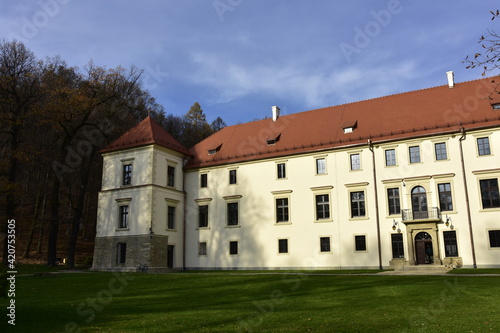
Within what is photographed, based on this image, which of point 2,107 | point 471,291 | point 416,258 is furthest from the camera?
point 2,107

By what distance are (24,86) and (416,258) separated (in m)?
29.3

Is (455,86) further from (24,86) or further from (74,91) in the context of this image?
(24,86)

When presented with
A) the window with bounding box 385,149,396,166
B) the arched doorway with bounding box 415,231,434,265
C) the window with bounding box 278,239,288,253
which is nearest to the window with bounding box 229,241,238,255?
the window with bounding box 278,239,288,253

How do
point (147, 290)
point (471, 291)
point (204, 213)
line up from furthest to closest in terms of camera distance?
1. point (204, 213)
2. point (147, 290)
3. point (471, 291)

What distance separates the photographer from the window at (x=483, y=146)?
2555cm

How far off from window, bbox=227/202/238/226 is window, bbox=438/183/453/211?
546 inches

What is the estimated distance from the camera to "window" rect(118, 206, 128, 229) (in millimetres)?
32031

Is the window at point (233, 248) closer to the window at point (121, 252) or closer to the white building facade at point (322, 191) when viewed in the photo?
the white building facade at point (322, 191)

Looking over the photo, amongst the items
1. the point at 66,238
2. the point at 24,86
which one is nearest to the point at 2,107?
the point at 24,86

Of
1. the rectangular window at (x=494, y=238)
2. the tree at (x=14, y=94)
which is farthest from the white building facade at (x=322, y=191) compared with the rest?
the tree at (x=14, y=94)

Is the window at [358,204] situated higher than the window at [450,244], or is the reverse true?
the window at [358,204]

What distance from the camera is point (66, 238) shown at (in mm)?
45938

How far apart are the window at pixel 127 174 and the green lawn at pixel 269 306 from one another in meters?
13.2

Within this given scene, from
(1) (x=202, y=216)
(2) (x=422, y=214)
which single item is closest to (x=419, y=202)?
(2) (x=422, y=214)
